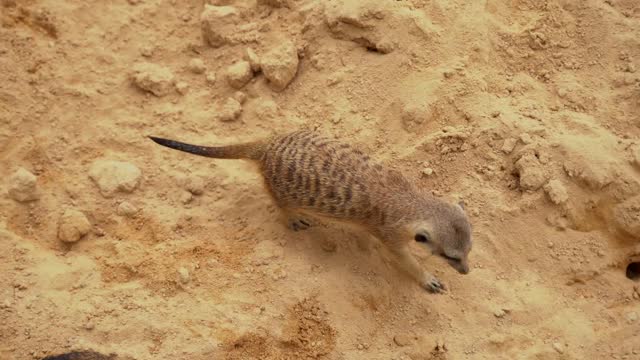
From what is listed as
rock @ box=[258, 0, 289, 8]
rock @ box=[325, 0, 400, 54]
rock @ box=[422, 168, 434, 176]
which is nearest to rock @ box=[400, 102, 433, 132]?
rock @ box=[422, 168, 434, 176]

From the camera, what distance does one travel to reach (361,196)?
8.87 feet

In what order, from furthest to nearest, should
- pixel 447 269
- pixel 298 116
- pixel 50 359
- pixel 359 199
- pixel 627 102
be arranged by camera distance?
pixel 298 116
pixel 627 102
pixel 447 269
pixel 359 199
pixel 50 359

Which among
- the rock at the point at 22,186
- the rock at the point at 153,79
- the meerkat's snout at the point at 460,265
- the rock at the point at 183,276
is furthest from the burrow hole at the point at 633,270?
the rock at the point at 22,186

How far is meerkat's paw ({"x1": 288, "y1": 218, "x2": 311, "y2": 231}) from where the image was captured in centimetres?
303

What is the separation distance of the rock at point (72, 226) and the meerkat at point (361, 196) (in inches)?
23.1

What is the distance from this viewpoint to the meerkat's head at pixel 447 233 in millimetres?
2559

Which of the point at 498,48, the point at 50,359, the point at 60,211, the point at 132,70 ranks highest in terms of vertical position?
the point at 498,48

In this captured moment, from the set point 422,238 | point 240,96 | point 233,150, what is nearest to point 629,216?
point 422,238

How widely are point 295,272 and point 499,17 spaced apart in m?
1.90

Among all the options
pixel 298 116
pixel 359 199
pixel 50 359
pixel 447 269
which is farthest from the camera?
pixel 298 116

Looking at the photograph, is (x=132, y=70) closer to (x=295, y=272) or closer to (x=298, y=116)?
(x=298, y=116)

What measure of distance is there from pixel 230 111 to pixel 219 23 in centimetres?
59

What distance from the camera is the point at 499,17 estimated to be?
11.0 ft

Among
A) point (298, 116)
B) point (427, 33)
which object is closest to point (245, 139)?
point (298, 116)
